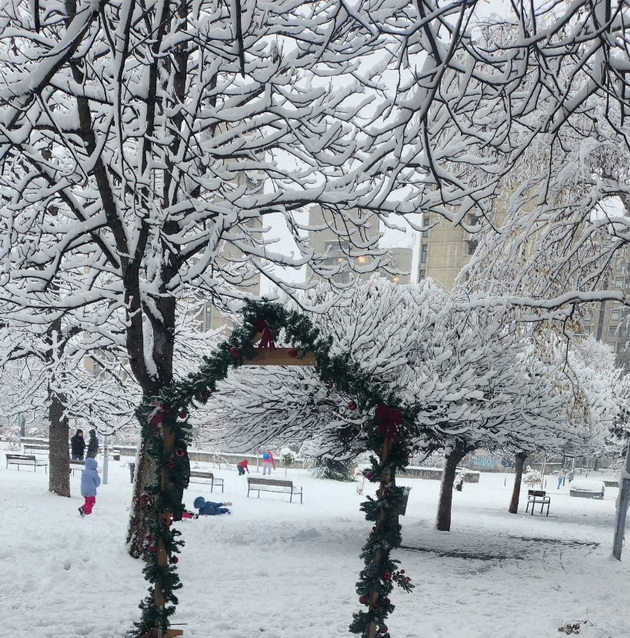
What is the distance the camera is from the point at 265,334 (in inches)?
238

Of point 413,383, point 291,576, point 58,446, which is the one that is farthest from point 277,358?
point 58,446

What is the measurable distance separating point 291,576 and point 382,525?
4260 mm

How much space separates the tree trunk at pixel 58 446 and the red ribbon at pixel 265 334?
1162 centimetres

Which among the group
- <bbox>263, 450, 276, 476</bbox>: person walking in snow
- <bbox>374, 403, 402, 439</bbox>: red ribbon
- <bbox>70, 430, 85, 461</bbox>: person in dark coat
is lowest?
<bbox>263, 450, 276, 476</bbox>: person walking in snow

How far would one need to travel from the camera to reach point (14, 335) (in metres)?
15.9

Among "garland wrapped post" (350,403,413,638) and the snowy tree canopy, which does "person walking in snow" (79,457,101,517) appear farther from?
"garland wrapped post" (350,403,413,638)

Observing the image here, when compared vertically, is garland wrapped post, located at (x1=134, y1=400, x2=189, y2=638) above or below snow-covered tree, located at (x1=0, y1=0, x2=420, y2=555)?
below

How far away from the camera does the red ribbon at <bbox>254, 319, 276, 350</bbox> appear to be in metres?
6.00

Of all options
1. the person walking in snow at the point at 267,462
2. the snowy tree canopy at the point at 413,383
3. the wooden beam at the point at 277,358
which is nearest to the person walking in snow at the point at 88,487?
the snowy tree canopy at the point at 413,383

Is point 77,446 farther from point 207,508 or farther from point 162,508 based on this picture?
point 162,508

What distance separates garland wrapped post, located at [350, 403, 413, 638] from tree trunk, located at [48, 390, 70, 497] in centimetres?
1210

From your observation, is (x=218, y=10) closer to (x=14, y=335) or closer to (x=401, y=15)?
(x=401, y=15)

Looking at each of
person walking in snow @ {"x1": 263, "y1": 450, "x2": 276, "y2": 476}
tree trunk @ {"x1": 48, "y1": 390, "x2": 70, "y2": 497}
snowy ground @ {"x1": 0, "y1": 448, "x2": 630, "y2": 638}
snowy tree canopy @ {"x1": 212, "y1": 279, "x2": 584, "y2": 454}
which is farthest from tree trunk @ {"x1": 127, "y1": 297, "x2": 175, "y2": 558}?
person walking in snow @ {"x1": 263, "y1": 450, "x2": 276, "y2": 476}

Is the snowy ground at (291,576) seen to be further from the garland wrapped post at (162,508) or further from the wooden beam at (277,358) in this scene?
the wooden beam at (277,358)
